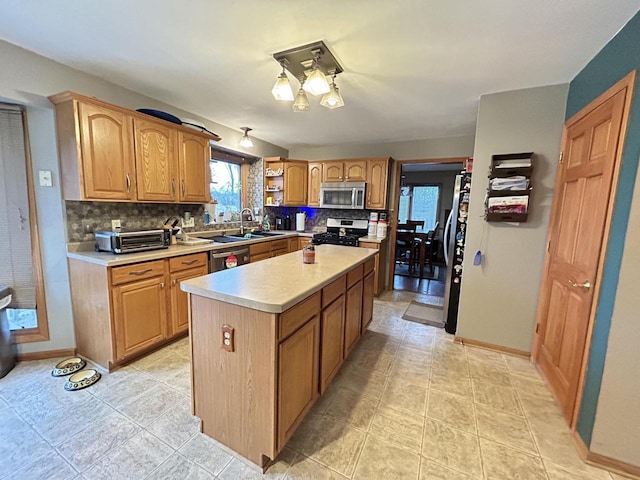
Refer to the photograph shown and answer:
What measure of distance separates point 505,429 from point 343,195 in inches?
134

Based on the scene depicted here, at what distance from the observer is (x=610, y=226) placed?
4.98ft

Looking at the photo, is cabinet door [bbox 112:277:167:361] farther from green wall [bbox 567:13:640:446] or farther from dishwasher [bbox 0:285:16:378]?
green wall [bbox 567:13:640:446]

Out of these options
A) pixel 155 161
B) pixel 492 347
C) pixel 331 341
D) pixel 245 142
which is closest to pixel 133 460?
pixel 331 341

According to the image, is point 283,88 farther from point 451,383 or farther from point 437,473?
point 451,383

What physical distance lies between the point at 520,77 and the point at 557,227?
49.1 inches

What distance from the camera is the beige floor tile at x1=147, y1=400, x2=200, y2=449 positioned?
155cm

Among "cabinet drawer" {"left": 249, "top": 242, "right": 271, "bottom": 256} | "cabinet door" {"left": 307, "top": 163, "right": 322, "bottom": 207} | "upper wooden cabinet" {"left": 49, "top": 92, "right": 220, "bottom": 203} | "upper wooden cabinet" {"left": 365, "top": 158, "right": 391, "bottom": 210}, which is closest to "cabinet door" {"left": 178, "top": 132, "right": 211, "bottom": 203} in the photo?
"upper wooden cabinet" {"left": 49, "top": 92, "right": 220, "bottom": 203}

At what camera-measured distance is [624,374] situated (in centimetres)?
141

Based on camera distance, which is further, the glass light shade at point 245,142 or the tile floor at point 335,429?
the glass light shade at point 245,142

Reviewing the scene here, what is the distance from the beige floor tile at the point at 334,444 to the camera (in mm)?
1436

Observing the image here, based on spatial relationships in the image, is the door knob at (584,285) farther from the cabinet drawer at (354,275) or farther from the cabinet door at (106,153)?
the cabinet door at (106,153)

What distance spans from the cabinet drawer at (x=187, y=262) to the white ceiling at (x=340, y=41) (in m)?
1.59

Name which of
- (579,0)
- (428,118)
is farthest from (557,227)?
(428,118)

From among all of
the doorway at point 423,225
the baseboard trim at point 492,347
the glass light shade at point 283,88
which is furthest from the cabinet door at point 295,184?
the baseboard trim at point 492,347
